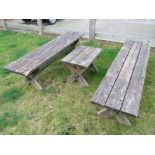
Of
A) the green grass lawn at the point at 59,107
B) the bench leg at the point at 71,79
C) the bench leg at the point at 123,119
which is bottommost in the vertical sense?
the green grass lawn at the point at 59,107

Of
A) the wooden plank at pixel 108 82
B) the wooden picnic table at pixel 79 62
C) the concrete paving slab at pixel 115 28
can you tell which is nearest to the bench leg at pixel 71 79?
the wooden picnic table at pixel 79 62

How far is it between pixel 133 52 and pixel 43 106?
192cm

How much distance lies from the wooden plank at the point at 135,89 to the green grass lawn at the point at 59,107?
507mm

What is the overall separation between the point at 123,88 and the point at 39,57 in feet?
5.55

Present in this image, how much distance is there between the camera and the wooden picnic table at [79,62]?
354cm

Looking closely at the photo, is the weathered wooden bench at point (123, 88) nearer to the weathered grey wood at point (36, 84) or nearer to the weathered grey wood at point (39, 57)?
the weathered grey wood at point (39, 57)

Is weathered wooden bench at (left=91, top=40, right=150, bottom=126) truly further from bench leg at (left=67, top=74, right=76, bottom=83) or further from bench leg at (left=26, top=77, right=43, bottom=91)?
bench leg at (left=26, top=77, right=43, bottom=91)

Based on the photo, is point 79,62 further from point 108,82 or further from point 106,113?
point 106,113

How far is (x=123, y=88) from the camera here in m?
2.83

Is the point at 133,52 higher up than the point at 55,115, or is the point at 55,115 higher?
the point at 133,52

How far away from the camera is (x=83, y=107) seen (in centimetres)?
330

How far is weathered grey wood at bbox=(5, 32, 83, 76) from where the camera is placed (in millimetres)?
3381

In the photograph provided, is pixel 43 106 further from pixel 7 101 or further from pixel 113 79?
pixel 113 79
